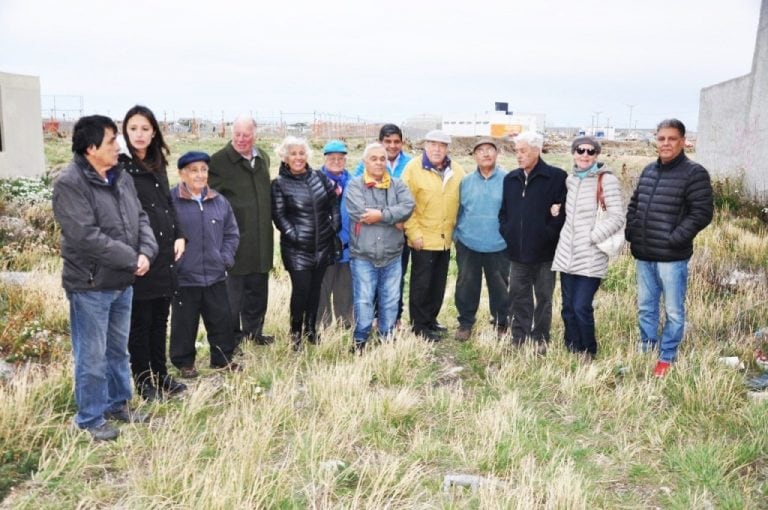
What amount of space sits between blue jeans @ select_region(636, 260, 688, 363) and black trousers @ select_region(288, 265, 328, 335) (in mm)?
2707

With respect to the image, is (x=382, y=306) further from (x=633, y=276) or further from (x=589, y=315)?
(x=633, y=276)

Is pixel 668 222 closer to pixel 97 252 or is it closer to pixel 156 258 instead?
Answer: pixel 156 258

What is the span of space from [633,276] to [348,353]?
451 centimetres

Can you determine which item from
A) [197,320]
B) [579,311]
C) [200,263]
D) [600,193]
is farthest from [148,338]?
[600,193]

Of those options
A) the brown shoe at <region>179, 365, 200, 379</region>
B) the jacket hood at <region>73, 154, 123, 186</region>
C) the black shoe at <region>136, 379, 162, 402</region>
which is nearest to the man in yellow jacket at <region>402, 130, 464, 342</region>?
the brown shoe at <region>179, 365, 200, 379</region>

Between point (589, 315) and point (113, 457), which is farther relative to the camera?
point (589, 315)

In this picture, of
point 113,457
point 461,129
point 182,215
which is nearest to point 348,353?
point 182,215

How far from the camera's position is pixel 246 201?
5266 mm

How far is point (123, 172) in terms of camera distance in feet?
12.3

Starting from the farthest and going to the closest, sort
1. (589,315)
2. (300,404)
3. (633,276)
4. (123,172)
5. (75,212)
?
(633,276), (589,315), (300,404), (123,172), (75,212)

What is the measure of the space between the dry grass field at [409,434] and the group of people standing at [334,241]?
316 mm

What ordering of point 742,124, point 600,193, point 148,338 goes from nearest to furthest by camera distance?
point 148,338, point 600,193, point 742,124

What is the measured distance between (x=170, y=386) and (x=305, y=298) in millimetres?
1441

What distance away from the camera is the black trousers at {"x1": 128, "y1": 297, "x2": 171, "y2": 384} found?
4.25 m
